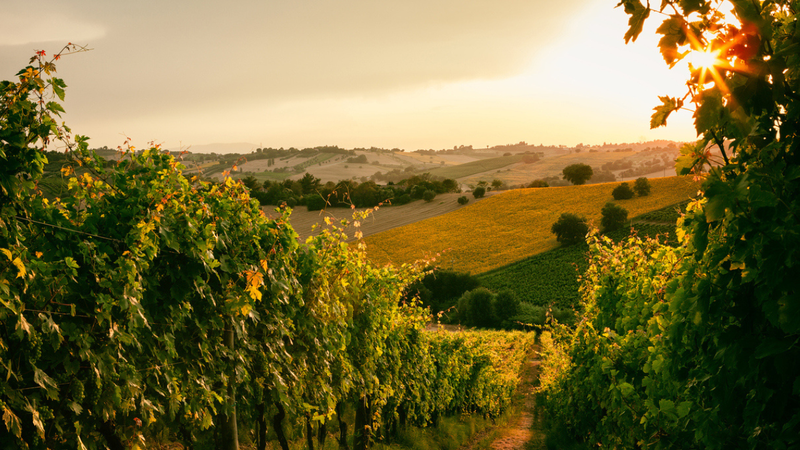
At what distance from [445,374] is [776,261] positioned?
30.4ft

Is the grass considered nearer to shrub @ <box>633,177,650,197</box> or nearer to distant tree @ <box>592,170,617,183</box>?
shrub @ <box>633,177,650,197</box>

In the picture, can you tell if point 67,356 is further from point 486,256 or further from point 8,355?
point 486,256

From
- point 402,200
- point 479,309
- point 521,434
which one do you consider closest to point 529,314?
point 479,309

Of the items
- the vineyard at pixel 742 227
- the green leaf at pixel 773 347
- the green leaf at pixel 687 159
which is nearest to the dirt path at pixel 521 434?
the vineyard at pixel 742 227

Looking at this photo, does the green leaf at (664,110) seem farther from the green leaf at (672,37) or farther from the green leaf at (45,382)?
the green leaf at (45,382)

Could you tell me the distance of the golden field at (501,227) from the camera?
48.3 metres

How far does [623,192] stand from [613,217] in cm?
804

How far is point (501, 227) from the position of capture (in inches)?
2128

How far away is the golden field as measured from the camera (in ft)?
159

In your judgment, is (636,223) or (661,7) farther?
(636,223)

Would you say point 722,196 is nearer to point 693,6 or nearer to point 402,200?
point 693,6

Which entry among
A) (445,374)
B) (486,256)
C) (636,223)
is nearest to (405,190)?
(486,256)

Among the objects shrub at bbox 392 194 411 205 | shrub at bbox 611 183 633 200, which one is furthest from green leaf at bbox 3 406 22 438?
shrub at bbox 611 183 633 200

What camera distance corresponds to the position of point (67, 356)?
106 inches
